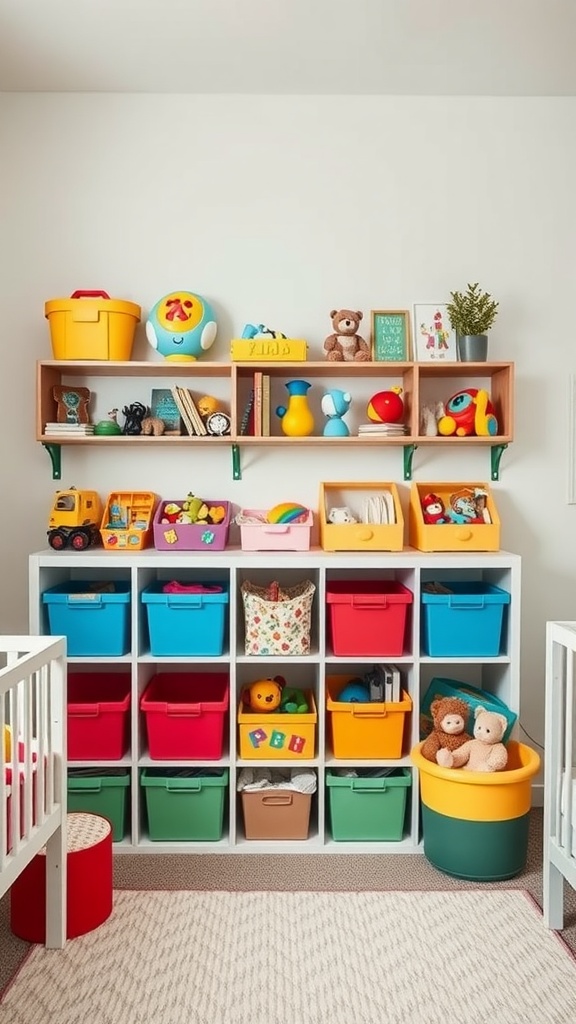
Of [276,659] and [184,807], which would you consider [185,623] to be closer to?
Result: [276,659]

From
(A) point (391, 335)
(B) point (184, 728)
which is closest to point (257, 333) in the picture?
(A) point (391, 335)

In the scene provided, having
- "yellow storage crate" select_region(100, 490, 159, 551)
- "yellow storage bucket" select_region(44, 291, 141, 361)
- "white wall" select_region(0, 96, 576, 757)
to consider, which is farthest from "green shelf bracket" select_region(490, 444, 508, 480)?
"yellow storage bucket" select_region(44, 291, 141, 361)

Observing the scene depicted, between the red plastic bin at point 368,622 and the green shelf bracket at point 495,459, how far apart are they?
2.07 feet

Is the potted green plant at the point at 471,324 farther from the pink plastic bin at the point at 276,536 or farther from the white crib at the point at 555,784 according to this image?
the white crib at the point at 555,784

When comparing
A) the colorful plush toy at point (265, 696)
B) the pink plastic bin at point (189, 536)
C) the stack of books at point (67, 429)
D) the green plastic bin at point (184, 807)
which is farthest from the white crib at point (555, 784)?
the stack of books at point (67, 429)

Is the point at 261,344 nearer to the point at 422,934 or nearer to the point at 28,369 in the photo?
the point at 28,369

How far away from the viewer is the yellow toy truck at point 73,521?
2.66 meters

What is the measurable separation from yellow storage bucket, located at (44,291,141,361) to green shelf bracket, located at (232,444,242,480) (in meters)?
0.51

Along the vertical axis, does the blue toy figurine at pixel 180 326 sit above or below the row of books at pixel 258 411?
above

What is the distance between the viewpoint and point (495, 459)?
2895mm

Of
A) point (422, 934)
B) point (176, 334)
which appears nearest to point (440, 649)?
point (422, 934)

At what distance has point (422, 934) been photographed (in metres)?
2.04

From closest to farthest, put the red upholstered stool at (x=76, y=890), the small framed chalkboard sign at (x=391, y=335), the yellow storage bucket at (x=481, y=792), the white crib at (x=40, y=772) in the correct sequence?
the white crib at (x=40, y=772) → the red upholstered stool at (x=76, y=890) → the yellow storage bucket at (x=481, y=792) → the small framed chalkboard sign at (x=391, y=335)

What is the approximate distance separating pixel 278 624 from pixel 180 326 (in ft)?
3.50
